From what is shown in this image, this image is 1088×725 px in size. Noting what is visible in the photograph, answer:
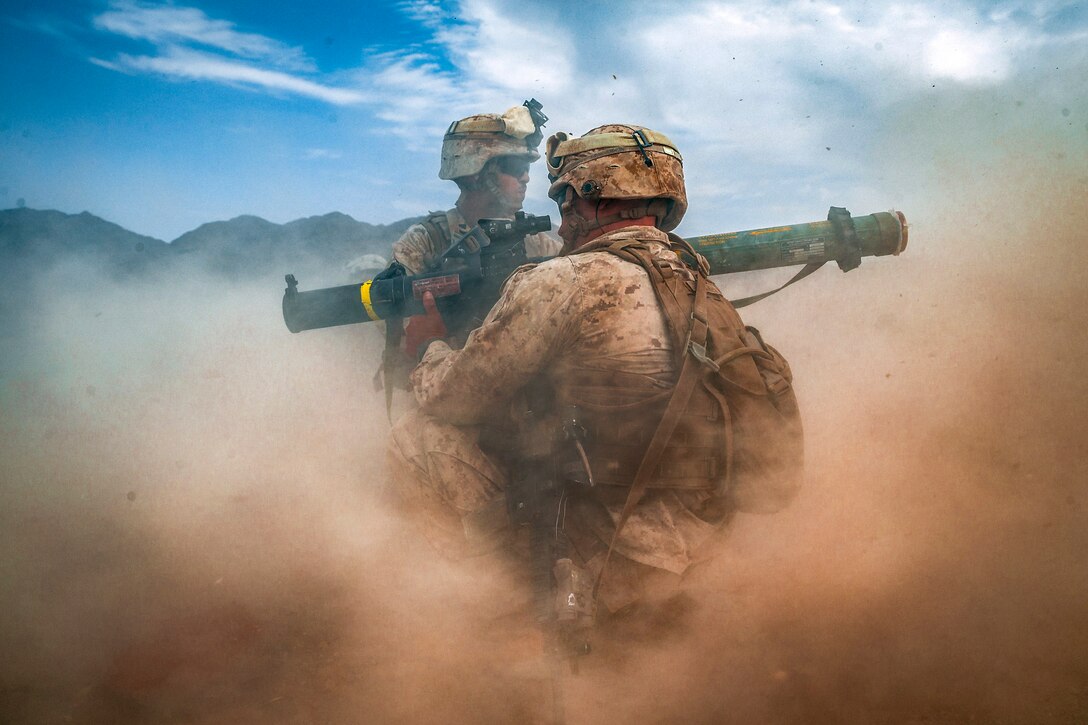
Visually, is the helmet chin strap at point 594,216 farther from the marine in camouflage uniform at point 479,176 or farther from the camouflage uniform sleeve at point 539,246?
the camouflage uniform sleeve at point 539,246

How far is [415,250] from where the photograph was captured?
16.3 feet

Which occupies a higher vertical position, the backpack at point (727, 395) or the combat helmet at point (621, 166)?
the combat helmet at point (621, 166)

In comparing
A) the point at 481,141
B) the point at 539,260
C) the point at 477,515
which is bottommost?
the point at 477,515

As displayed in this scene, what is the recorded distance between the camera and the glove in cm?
331

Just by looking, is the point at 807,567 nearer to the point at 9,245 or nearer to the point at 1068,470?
the point at 1068,470

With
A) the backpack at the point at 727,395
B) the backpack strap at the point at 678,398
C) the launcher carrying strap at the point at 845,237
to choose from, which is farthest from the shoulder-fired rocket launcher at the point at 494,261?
the backpack strap at the point at 678,398

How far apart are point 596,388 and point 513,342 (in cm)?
37

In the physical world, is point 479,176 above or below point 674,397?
above

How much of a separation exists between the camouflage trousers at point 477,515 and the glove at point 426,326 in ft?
1.35

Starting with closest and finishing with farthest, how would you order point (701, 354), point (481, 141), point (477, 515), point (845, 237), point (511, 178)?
point (701, 354), point (477, 515), point (845, 237), point (481, 141), point (511, 178)

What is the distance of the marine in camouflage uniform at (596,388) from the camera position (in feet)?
7.94

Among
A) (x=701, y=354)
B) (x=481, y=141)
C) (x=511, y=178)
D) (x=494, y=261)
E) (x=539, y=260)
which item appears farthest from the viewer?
(x=511, y=178)

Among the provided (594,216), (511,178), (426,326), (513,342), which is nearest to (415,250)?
(511,178)

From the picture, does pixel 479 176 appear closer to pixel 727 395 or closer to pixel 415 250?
pixel 415 250
